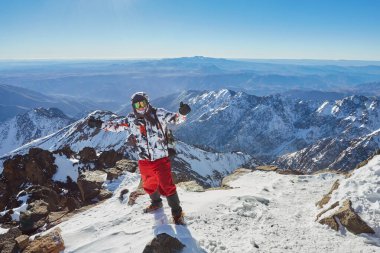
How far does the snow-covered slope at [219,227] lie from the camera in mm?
9016

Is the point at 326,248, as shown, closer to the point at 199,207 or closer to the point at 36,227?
the point at 199,207

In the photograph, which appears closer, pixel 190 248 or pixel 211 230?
pixel 190 248

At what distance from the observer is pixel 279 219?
11.1m

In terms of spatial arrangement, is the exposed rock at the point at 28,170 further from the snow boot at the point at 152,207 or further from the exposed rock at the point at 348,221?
the exposed rock at the point at 348,221

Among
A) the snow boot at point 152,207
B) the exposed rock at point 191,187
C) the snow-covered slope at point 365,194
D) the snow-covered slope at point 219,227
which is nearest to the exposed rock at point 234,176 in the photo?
the exposed rock at point 191,187

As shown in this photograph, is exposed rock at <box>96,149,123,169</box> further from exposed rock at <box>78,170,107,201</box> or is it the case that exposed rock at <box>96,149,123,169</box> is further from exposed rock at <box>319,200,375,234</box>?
exposed rock at <box>319,200,375,234</box>

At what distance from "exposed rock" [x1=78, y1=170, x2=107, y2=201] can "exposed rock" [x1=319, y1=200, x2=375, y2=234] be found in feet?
31.1

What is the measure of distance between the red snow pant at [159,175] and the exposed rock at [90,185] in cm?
541

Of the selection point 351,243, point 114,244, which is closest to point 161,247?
point 114,244

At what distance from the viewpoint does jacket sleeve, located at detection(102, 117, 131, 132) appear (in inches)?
437

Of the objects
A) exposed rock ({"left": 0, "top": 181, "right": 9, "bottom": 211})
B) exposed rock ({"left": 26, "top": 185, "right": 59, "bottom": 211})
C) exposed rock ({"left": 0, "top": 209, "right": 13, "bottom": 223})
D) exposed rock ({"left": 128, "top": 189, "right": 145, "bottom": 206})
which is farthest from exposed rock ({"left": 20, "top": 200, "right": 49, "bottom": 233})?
exposed rock ({"left": 0, "top": 181, "right": 9, "bottom": 211})

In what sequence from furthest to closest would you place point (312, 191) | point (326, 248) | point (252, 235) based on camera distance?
point (312, 191)
point (252, 235)
point (326, 248)

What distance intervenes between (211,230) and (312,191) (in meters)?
7.26

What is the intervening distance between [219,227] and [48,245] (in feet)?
14.8
